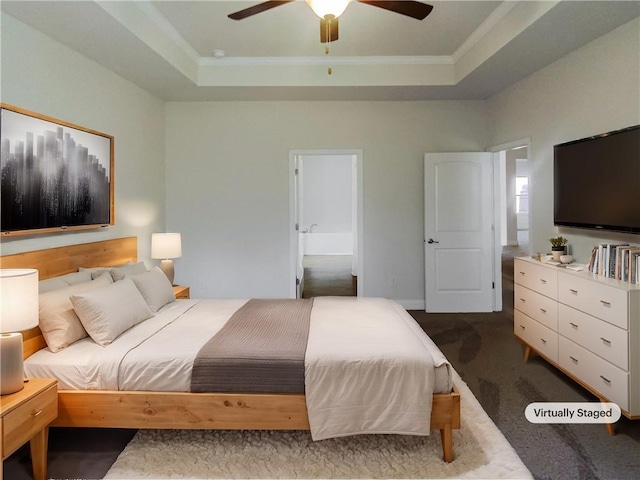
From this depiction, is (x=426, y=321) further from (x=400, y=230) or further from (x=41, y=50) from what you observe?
(x=41, y=50)

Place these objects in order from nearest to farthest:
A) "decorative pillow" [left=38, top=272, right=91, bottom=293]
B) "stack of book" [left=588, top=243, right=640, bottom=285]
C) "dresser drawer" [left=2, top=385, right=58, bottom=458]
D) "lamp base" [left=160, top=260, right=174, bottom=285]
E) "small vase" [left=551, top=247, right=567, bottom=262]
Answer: "dresser drawer" [left=2, top=385, right=58, bottom=458]
"stack of book" [left=588, top=243, right=640, bottom=285]
"decorative pillow" [left=38, top=272, right=91, bottom=293]
"small vase" [left=551, top=247, right=567, bottom=262]
"lamp base" [left=160, top=260, right=174, bottom=285]

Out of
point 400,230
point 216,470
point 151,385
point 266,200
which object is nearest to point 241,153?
point 266,200

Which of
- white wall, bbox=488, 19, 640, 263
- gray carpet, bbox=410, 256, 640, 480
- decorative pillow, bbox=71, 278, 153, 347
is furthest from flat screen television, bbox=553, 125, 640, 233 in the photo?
decorative pillow, bbox=71, 278, 153, 347

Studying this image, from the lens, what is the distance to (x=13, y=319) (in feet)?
6.26

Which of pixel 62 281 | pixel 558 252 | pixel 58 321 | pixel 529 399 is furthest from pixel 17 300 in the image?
pixel 558 252

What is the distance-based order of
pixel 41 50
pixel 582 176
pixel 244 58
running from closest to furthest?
pixel 41 50, pixel 582 176, pixel 244 58

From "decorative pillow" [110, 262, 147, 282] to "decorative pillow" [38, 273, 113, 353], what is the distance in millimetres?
577

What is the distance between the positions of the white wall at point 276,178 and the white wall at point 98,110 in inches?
14.9

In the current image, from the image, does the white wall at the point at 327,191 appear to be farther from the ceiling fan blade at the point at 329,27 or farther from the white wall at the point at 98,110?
the ceiling fan blade at the point at 329,27

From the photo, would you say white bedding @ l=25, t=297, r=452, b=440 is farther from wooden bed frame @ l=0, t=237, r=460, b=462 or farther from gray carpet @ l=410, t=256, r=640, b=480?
gray carpet @ l=410, t=256, r=640, b=480

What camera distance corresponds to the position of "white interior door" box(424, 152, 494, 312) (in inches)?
197

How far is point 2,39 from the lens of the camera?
2.54 m

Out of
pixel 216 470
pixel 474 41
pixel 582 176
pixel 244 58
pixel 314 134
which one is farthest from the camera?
pixel 314 134

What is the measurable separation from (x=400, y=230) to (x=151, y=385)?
3679 millimetres
